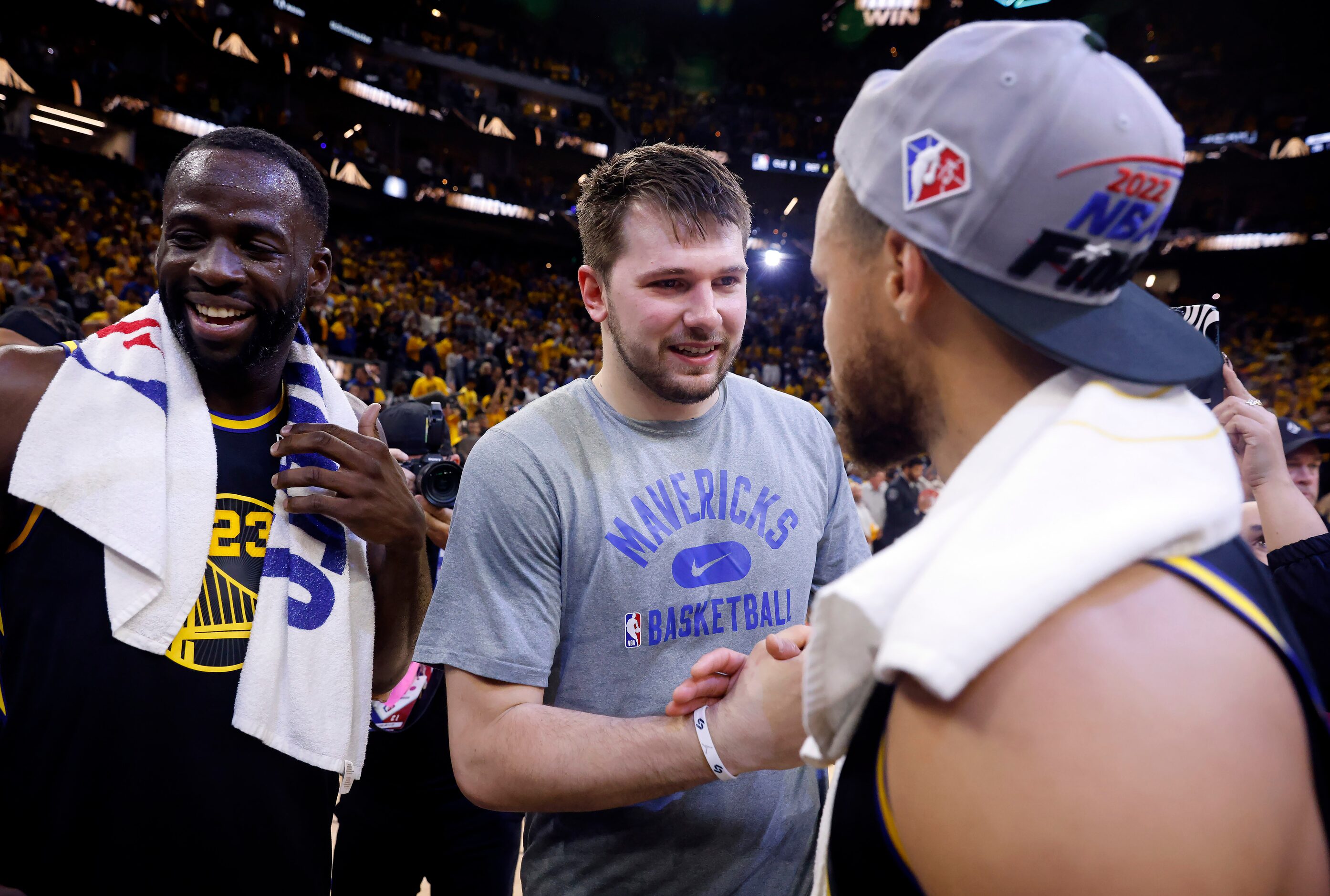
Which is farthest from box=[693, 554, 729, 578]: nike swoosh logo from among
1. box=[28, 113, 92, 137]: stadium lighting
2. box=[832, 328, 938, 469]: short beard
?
box=[28, 113, 92, 137]: stadium lighting

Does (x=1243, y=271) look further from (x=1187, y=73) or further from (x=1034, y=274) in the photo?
(x=1034, y=274)

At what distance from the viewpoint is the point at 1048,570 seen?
25.1 inches

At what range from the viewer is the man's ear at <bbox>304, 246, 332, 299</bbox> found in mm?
1761

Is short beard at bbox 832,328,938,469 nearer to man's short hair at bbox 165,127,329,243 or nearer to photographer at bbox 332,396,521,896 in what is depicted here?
man's short hair at bbox 165,127,329,243

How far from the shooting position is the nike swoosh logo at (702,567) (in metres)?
1.51

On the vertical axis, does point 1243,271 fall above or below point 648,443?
above

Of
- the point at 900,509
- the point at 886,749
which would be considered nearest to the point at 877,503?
the point at 900,509

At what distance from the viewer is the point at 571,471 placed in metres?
1.50

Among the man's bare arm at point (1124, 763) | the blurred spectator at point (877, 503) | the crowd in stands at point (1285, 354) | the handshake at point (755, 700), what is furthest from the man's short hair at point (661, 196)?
the crowd in stands at point (1285, 354)

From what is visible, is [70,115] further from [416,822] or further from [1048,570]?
[1048,570]

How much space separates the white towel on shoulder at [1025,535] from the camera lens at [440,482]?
1588 mm

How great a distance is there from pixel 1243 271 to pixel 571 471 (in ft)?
82.3

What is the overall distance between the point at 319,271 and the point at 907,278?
4.57ft

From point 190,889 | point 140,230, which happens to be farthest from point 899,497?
point 140,230
